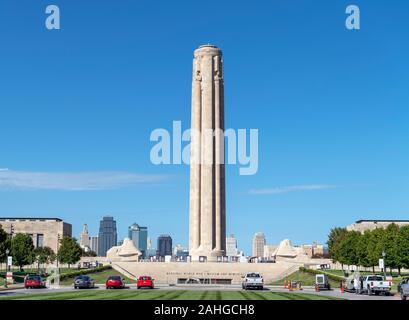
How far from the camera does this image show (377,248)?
84562mm

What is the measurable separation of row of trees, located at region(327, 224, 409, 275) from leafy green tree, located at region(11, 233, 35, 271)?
178 ft

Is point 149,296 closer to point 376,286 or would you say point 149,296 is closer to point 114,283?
point 114,283

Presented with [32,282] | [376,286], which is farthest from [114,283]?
[376,286]

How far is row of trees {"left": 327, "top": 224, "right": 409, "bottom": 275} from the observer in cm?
7669

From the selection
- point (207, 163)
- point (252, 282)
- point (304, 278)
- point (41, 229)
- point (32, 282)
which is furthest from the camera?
point (41, 229)

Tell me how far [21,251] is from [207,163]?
3615cm

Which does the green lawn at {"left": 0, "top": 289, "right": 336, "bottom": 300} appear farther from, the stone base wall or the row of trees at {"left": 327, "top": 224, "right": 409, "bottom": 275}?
the stone base wall

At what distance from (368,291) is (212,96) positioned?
68724 mm

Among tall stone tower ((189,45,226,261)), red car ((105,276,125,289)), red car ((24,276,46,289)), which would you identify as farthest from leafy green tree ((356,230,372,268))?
red car ((24,276,46,289))

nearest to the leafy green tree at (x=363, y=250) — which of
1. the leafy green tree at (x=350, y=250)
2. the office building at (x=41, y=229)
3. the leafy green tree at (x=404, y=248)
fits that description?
the leafy green tree at (x=350, y=250)

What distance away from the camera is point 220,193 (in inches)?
4331

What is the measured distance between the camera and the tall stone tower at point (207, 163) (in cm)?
10881
